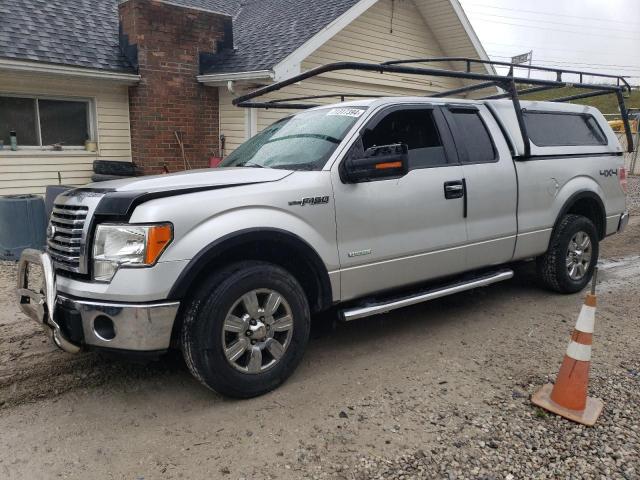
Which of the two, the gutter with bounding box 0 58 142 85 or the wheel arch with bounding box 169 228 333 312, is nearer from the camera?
the wheel arch with bounding box 169 228 333 312

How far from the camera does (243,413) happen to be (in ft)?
11.0

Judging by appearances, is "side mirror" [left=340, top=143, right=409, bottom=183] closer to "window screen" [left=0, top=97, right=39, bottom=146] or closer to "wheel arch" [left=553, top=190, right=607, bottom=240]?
"wheel arch" [left=553, top=190, right=607, bottom=240]

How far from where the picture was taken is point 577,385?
10.9ft

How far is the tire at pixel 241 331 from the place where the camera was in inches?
126

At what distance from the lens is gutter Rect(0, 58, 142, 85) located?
8.21 metres

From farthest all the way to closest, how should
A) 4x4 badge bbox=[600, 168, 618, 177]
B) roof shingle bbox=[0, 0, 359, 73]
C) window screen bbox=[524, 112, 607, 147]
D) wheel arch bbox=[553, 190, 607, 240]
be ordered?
1. roof shingle bbox=[0, 0, 359, 73]
2. 4x4 badge bbox=[600, 168, 618, 177]
3. wheel arch bbox=[553, 190, 607, 240]
4. window screen bbox=[524, 112, 607, 147]

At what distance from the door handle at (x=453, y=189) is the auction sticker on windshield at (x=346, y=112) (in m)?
0.92

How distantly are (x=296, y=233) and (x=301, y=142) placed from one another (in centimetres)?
93

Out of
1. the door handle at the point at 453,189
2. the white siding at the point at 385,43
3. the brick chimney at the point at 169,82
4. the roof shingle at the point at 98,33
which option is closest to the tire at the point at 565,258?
the door handle at the point at 453,189

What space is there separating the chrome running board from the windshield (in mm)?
1078

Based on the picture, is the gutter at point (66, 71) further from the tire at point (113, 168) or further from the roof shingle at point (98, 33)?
the tire at point (113, 168)

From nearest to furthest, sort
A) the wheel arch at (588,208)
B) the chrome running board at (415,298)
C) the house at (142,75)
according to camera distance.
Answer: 1. the chrome running board at (415,298)
2. the wheel arch at (588,208)
3. the house at (142,75)

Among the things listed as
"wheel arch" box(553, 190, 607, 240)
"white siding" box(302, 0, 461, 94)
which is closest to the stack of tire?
"white siding" box(302, 0, 461, 94)

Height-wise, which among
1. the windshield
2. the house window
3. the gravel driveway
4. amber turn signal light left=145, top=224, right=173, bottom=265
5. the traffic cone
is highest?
the house window
